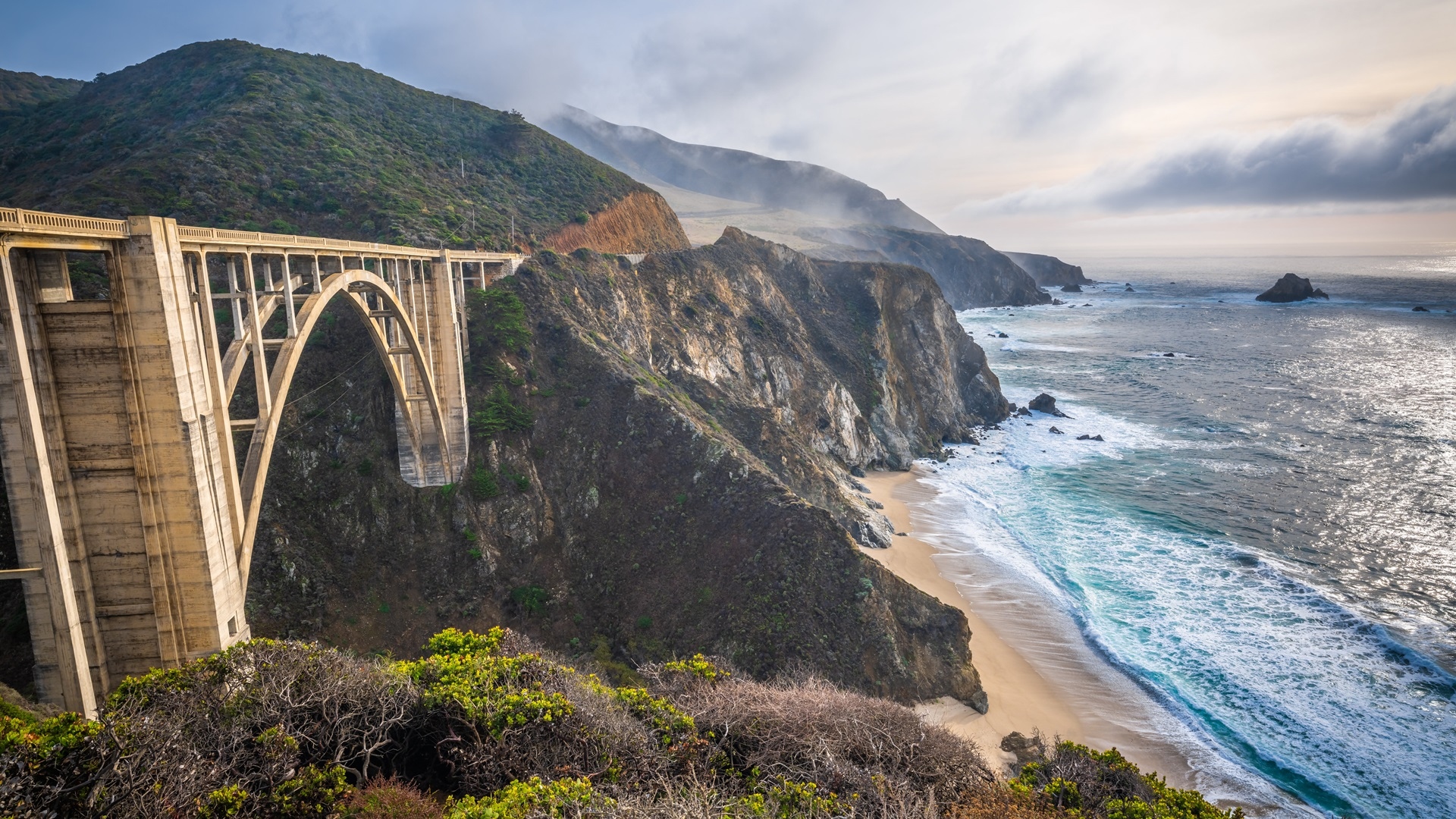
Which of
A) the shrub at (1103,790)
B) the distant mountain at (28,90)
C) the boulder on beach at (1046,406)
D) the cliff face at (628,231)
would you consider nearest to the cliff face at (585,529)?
the shrub at (1103,790)

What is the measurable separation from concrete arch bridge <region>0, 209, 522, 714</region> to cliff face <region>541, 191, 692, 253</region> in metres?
36.7

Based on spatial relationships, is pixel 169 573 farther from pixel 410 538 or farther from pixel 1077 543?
pixel 1077 543

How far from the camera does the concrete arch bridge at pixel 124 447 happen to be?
395 inches

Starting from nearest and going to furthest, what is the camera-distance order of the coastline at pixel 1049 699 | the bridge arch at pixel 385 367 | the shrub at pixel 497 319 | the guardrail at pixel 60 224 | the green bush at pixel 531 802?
the green bush at pixel 531 802, the guardrail at pixel 60 224, the bridge arch at pixel 385 367, the coastline at pixel 1049 699, the shrub at pixel 497 319

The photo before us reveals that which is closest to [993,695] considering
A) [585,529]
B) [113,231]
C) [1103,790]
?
[1103,790]

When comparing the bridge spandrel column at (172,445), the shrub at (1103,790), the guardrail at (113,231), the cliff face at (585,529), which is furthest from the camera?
the cliff face at (585,529)

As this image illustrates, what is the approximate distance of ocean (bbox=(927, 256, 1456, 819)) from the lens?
2103cm

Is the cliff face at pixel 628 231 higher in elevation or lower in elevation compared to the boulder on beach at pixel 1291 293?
higher

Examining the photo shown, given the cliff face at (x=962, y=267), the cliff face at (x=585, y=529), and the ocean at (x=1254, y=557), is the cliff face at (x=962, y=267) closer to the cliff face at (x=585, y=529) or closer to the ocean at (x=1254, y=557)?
the ocean at (x=1254, y=557)

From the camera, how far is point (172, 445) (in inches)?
456

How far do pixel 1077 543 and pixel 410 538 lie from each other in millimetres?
31681

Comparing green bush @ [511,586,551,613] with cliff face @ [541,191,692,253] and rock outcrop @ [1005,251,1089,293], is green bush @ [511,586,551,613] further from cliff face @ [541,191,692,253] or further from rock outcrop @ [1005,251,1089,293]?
rock outcrop @ [1005,251,1089,293]

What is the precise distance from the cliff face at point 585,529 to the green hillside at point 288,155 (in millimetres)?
11618

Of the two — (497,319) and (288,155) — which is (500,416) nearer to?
(497,319)
